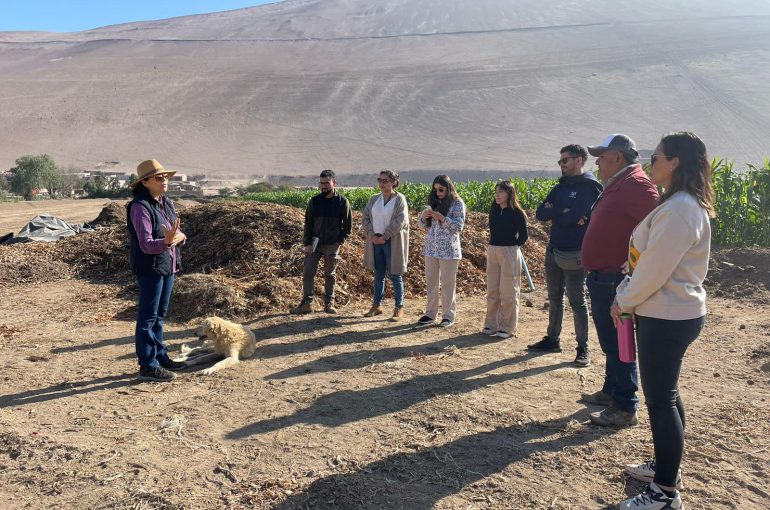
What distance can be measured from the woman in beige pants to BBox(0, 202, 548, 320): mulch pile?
252 cm

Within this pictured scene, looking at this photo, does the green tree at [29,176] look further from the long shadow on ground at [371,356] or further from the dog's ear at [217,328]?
the long shadow on ground at [371,356]

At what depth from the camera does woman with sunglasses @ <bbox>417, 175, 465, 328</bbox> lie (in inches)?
264

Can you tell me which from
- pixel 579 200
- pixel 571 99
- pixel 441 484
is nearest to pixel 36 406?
pixel 441 484

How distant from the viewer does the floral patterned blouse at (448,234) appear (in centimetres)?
671

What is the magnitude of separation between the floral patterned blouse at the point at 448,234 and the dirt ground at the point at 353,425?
930 millimetres

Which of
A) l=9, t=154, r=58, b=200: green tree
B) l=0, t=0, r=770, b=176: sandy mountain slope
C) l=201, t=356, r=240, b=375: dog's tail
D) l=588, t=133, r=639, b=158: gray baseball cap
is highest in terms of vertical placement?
l=0, t=0, r=770, b=176: sandy mountain slope

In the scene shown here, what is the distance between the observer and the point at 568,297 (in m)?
5.55

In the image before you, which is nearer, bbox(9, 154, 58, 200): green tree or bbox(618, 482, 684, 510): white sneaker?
bbox(618, 482, 684, 510): white sneaker

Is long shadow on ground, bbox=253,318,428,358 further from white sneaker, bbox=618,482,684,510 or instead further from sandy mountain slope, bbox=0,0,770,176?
sandy mountain slope, bbox=0,0,770,176

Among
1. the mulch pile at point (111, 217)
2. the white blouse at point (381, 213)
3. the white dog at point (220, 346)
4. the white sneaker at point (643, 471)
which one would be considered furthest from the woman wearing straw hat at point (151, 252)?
the mulch pile at point (111, 217)

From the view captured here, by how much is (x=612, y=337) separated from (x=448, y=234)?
9.13 ft

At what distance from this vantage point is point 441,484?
11.2ft

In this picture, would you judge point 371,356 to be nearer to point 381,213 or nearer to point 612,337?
point 381,213

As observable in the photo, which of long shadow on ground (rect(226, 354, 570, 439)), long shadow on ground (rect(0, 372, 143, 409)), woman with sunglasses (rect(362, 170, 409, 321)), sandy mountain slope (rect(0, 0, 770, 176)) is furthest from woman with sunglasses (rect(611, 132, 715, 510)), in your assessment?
sandy mountain slope (rect(0, 0, 770, 176))
